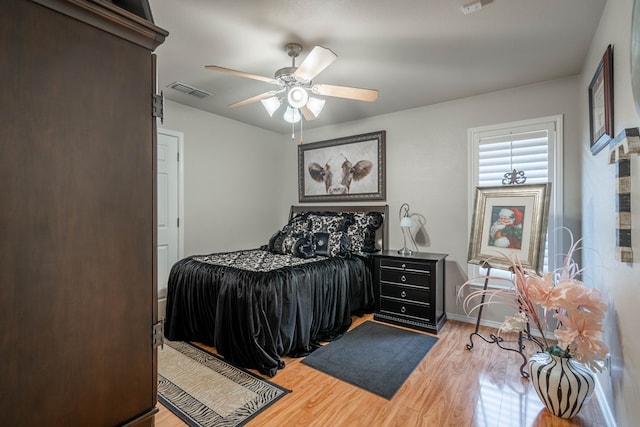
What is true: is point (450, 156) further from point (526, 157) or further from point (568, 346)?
point (568, 346)

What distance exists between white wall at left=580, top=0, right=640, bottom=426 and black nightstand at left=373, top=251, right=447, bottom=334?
4.32 feet

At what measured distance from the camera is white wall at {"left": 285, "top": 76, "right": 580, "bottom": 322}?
9.91ft

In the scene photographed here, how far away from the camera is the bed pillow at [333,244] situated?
143 inches

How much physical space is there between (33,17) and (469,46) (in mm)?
2668

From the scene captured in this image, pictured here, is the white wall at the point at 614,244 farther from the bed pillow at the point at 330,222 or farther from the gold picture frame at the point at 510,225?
the bed pillow at the point at 330,222

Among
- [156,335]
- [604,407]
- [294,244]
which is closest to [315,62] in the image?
[156,335]

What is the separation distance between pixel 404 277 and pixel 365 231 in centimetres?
85

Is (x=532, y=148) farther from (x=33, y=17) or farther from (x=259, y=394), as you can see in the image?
(x=33, y=17)

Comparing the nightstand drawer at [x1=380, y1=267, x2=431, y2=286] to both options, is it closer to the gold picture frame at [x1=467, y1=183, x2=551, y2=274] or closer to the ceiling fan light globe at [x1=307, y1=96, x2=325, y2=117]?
the gold picture frame at [x1=467, y1=183, x2=551, y2=274]

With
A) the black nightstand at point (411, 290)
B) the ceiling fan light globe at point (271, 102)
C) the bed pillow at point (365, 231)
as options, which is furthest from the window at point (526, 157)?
the ceiling fan light globe at point (271, 102)

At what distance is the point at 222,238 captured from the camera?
436 cm

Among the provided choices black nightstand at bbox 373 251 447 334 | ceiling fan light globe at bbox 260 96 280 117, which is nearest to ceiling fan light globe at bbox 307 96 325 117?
ceiling fan light globe at bbox 260 96 280 117

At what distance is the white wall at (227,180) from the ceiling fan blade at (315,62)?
2.17 m

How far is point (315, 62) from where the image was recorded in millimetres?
2145
